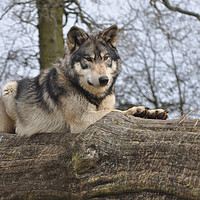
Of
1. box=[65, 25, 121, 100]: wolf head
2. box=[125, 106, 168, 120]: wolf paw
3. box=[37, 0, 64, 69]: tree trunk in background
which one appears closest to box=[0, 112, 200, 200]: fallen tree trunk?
box=[125, 106, 168, 120]: wolf paw

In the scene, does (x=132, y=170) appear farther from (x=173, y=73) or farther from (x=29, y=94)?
(x=173, y=73)

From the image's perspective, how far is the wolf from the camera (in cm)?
416

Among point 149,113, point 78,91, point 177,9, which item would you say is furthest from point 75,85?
point 177,9

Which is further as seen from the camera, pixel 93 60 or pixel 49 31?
pixel 49 31

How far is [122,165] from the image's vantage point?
2859 mm

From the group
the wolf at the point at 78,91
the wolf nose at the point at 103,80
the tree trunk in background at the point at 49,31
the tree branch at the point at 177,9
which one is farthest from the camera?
the tree branch at the point at 177,9

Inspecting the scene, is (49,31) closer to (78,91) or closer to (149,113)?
(78,91)

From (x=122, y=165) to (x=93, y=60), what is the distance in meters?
1.89

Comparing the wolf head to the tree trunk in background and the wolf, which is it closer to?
the wolf

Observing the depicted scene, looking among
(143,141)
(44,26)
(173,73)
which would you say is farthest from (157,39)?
(143,141)

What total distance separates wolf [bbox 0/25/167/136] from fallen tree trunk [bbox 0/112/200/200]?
28.6 inches

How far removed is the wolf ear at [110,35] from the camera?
4.59 metres

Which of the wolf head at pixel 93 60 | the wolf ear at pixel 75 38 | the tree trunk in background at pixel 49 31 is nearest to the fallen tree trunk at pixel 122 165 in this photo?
the wolf head at pixel 93 60

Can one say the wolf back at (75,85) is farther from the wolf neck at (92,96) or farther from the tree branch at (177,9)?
the tree branch at (177,9)
